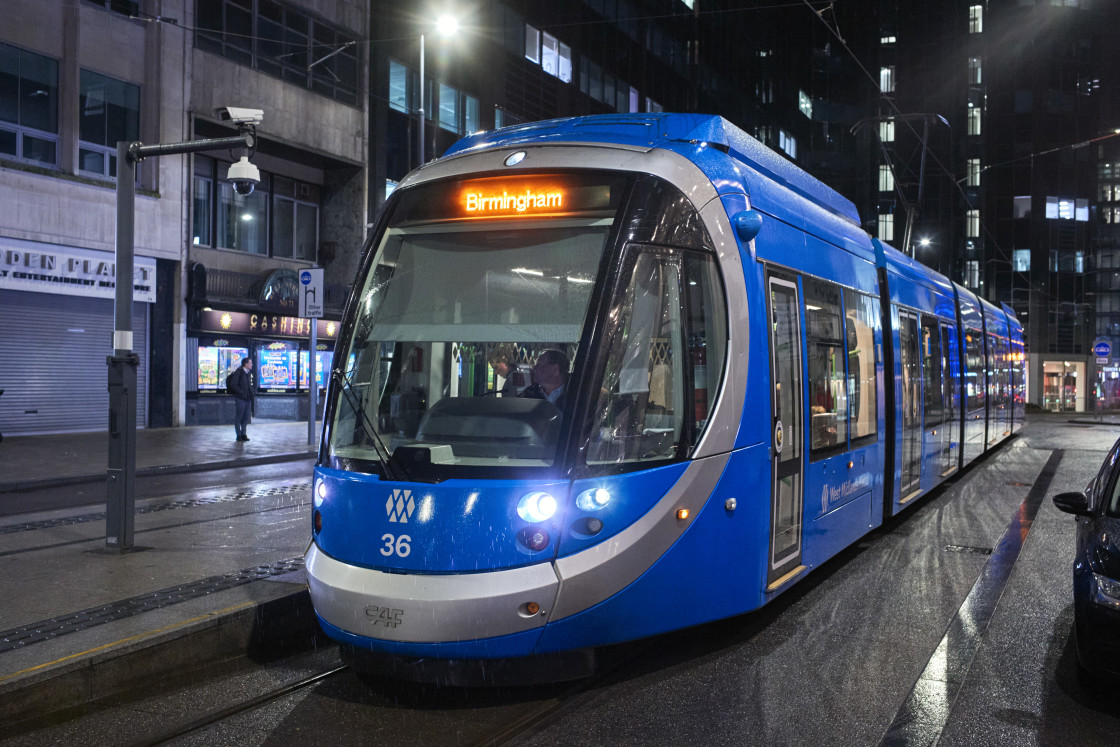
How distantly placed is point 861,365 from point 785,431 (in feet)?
7.85

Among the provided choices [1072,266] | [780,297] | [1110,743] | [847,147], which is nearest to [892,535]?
[780,297]

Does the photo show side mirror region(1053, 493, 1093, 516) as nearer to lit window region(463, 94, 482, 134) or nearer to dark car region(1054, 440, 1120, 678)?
dark car region(1054, 440, 1120, 678)

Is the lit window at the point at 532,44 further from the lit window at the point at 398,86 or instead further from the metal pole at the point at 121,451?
the metal pole at the point at 121,451

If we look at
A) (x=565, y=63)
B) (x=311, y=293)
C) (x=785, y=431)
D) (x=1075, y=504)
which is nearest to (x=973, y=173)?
(x=565, y=63)

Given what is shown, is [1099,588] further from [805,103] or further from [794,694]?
[805,103]

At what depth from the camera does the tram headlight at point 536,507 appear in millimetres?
4781

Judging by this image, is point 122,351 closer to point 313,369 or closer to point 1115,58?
point 313,369

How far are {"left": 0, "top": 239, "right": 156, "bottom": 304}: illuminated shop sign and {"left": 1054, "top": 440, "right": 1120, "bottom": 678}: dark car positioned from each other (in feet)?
58.1

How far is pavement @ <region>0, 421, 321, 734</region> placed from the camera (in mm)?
4941

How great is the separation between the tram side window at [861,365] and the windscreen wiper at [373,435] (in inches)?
166

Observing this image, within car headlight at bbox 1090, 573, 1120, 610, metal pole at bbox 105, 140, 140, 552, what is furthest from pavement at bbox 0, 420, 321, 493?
car headlight at bbox 1090, 573, 1120, 610

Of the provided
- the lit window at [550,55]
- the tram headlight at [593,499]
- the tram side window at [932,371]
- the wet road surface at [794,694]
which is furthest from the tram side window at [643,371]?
the lit window at [550,55]

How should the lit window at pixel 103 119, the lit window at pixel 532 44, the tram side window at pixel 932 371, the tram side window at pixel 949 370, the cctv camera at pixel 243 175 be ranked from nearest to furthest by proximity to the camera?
the cctv camera at pixel 243 175
the tram side window at pixel 932 371
the tram side window at pixel 949 370
the lit window at pixel 103 119
the lit window at pixel 532 44

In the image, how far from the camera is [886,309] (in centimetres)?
972
